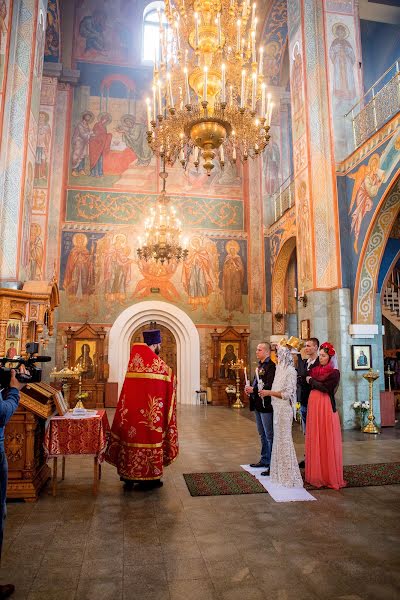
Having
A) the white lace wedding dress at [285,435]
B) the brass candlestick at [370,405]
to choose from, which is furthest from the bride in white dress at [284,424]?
the brass candlestick at [370,405]

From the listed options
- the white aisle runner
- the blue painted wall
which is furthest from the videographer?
the blue painted wall

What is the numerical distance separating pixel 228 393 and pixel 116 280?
5.57 m

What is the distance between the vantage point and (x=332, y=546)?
328 cm

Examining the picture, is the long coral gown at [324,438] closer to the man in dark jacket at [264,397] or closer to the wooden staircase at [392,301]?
the man in dark jacket at [264,397]

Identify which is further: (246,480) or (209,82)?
(209,82)

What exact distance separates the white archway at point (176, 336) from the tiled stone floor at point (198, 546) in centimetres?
990

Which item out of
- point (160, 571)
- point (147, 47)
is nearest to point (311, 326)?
point (160, 571)

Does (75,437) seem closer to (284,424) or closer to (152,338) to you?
(152,338)

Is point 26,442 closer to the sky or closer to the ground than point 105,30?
closer to the ground

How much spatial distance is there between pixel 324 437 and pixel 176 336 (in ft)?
36.9

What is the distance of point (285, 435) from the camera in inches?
190

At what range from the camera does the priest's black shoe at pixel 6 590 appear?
99.2 inches

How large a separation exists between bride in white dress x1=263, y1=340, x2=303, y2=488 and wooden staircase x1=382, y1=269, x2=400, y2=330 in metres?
9.10

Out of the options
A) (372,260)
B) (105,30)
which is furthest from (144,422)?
(105,30)
